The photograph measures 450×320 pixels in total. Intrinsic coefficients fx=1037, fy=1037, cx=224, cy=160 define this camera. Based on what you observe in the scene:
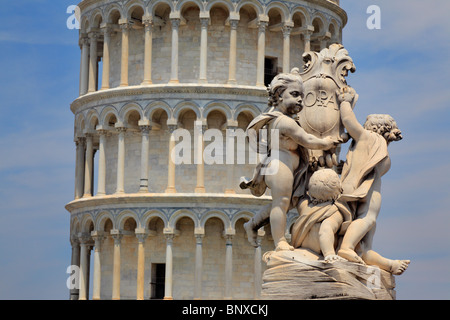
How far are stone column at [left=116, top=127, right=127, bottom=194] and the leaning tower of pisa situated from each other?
2.4 inches

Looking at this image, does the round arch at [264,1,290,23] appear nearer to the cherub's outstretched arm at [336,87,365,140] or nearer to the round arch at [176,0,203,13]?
the round arch at [176,0,203,13]

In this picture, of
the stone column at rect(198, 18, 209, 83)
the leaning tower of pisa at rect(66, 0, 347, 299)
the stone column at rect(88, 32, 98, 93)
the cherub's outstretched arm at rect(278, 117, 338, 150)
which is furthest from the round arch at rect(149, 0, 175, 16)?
the cherub's outstretched arm at rect(278, 117, 338, 150)

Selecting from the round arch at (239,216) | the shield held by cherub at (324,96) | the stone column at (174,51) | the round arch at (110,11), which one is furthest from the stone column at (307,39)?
the shield held by cherub at (324,96)

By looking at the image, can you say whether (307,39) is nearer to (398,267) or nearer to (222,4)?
(222,4)

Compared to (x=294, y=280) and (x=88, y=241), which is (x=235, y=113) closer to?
(x=88, y=241)

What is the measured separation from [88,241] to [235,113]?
436 inches

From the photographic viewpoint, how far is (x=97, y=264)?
54.8 meters

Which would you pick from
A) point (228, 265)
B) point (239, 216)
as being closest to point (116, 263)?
point (228, 265)

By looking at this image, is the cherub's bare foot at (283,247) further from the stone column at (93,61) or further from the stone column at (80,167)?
the stone column at (80,167)

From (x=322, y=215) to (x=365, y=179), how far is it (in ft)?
2.36

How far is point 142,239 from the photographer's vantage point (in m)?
52.8

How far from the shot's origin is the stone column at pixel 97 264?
178 ft

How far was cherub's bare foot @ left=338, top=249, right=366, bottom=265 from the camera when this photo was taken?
1148cm
